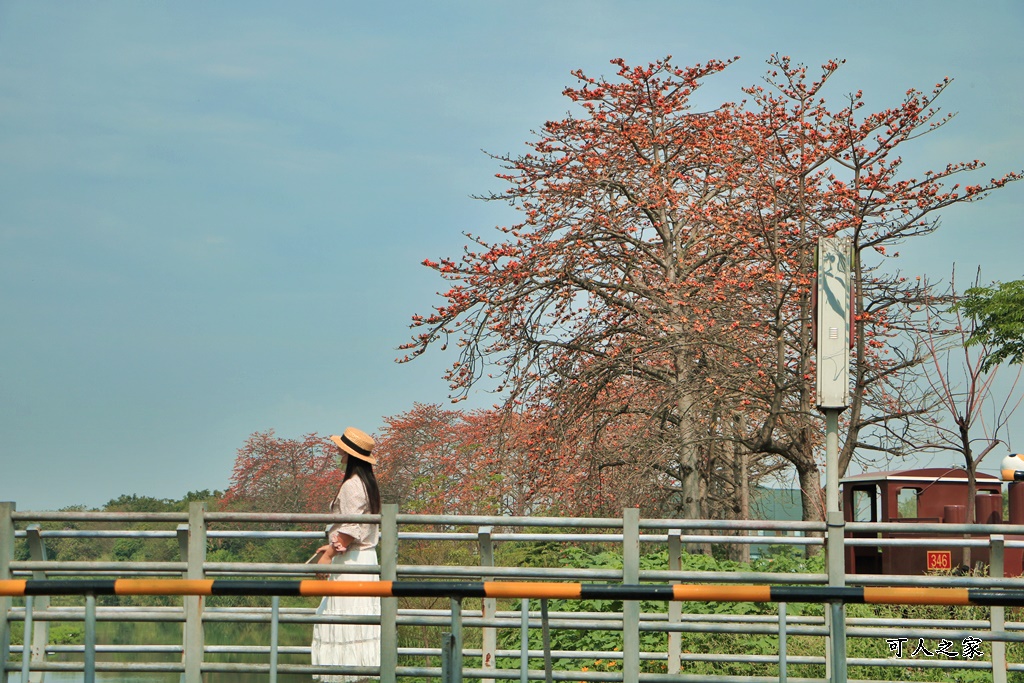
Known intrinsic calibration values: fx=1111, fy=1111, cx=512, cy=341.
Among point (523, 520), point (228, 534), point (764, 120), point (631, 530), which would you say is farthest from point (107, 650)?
point (764, 120)

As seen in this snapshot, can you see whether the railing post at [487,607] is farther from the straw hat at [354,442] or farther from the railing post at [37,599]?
the railing post at [37,599]

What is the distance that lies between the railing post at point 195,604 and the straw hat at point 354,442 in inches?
43.8

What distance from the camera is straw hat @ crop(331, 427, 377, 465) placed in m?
8.33

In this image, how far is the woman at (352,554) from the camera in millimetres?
8344

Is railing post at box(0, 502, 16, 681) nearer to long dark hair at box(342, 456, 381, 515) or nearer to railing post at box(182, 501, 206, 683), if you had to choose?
railing post at box(182, 501, 206, 683)

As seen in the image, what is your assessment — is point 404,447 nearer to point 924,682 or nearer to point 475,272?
point 475,272

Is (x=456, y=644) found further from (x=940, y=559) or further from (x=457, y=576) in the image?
(x=940, y=559)

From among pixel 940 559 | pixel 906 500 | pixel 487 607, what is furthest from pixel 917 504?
pixel 487 607

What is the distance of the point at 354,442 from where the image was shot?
8328 mm

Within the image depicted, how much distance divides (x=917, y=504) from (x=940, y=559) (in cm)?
182

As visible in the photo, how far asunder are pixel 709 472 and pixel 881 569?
4.23 m

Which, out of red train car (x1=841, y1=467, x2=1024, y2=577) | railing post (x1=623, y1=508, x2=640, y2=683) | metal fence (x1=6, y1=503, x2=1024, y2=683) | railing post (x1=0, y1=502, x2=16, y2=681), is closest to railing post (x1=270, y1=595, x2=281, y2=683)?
metal fence (x1=6, y1=503, x2=1024, y2=683)

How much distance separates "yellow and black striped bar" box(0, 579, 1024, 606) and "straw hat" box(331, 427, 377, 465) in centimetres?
334

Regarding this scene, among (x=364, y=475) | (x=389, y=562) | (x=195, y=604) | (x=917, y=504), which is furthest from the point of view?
(x=917, y=504)
